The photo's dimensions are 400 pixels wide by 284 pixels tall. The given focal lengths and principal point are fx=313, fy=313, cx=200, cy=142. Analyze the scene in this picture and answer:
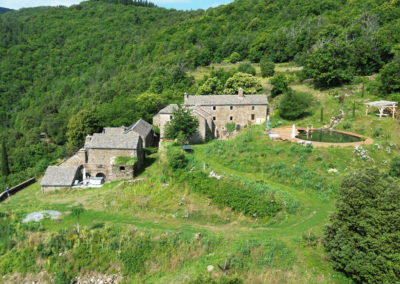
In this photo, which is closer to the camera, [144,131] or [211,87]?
[144,131]

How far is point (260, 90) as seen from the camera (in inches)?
2469

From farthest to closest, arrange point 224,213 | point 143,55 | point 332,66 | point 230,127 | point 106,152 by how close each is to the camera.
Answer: point 143,55, point 332,66, point 230,127, point 106,152, point 224,213

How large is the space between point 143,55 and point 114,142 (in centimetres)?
11001

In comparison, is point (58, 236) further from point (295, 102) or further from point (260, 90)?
point (260, 90)

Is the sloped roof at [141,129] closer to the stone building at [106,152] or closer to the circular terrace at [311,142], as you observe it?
the stone building at [106,152]

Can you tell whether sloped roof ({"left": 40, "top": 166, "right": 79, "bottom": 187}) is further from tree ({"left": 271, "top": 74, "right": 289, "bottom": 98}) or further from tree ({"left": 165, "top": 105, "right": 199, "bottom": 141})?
tree ({"left": 271, "top": 74, "right": 289, "bottom": 98})

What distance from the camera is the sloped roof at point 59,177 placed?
35281 millimetres

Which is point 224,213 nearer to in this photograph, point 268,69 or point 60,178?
point 60,178

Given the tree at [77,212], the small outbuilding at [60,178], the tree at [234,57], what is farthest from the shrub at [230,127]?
the tree at [234,57]

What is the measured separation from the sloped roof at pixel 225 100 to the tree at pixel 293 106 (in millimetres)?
3223

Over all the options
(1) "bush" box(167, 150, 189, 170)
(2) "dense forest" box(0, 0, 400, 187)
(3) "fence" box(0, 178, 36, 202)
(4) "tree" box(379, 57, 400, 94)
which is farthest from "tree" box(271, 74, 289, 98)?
(3) "fence" box(0, 178, 36, 202)

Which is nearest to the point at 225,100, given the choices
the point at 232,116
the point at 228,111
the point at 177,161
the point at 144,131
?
the point at 228,111

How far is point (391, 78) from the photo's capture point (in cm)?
4538

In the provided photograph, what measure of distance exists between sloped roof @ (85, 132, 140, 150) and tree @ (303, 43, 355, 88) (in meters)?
35.0
